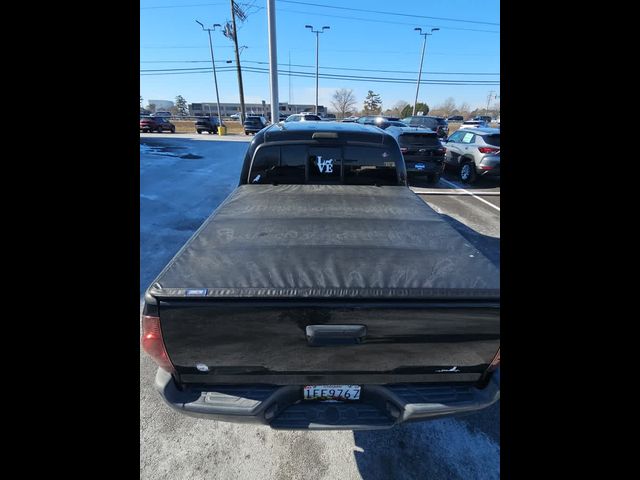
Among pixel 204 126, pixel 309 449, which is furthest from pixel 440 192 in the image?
pixel 204 126

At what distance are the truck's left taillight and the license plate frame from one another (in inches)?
29.9

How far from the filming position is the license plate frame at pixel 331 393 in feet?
5.24

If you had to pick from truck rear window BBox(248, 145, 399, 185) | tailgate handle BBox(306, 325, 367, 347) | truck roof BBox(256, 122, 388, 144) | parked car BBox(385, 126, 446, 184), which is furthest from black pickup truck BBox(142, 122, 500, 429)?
parked car BBox(385, 126, 446, 184)

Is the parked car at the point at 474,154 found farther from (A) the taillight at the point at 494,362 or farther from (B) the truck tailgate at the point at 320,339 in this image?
(B) the truck tailgate at the point at 320,339

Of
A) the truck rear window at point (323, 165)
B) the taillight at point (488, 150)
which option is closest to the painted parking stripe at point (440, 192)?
the taillight at point (488, 150)

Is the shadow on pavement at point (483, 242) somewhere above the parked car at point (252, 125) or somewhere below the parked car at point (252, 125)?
below

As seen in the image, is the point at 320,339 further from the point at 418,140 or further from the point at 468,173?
the point at 468,173

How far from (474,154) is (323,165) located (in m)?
8.59

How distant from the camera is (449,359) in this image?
151cm

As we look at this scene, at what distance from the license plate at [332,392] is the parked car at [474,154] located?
1019 cm

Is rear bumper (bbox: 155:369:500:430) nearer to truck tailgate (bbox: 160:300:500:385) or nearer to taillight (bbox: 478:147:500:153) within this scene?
truck tailgate (bbox: 160:300:500:385)

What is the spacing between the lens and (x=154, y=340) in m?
1.38
